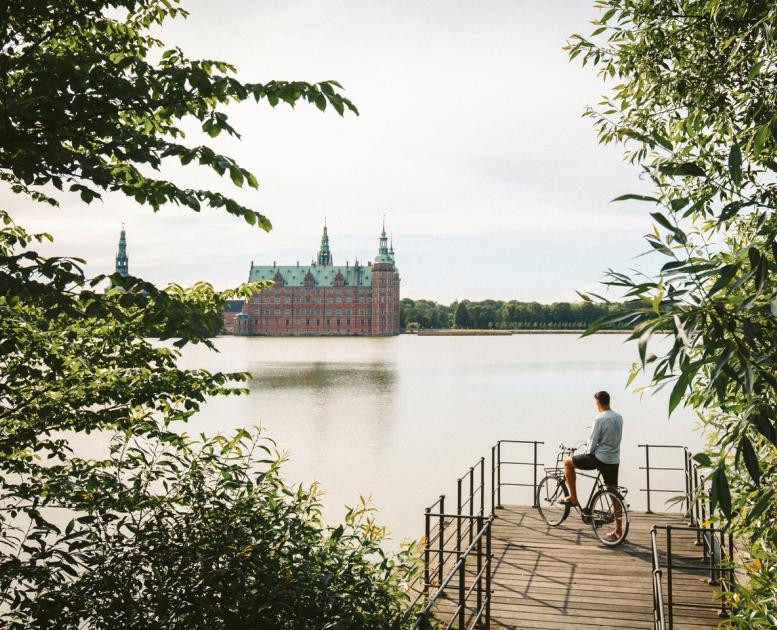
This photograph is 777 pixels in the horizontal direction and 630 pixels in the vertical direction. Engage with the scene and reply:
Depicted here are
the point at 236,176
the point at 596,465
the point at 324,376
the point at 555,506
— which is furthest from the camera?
the point at 324,376

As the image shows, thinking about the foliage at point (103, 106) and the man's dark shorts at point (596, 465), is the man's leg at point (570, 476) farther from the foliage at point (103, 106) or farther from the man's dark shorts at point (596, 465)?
the foliage at point (103, 106)

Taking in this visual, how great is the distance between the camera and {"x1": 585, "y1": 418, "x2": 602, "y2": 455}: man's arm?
755 cm

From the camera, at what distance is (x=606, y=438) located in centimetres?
760

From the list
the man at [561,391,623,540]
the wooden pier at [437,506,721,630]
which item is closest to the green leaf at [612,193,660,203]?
the wooden pier at [437,506,721,630]

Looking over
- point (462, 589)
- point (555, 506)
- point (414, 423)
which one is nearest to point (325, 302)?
point (414, 423)

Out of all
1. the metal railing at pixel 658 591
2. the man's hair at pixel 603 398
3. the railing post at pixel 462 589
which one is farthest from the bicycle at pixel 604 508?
the railing post at pixel 462 589

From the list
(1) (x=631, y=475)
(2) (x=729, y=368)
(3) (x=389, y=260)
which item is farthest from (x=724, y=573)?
(3) (x=389, y=260)

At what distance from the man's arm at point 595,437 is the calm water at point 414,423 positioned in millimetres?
1310

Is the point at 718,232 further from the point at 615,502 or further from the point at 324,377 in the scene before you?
the point at 324,377

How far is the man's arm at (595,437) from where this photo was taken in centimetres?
755

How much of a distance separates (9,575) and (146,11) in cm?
419

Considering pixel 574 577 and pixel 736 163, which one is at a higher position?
pixel 736 163

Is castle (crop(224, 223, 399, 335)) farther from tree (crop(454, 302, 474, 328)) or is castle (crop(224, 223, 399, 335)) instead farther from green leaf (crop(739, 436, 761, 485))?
green leaf (crop(739, 436, 761, 485))

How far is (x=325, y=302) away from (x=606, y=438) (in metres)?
130
